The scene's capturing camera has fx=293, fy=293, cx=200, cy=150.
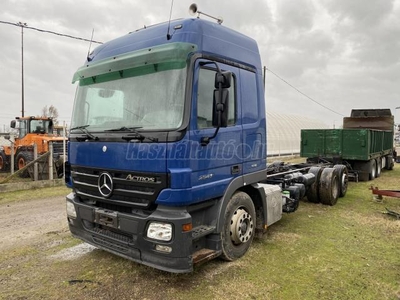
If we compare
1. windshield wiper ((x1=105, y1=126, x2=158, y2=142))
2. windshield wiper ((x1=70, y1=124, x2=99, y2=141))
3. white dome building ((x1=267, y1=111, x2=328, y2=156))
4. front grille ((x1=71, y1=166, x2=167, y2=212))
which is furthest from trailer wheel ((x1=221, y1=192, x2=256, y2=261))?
white dome building ((x1=267, y1=111, x2=328, y2=156))

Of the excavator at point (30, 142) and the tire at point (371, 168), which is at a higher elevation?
the excavator at point (30, 142)

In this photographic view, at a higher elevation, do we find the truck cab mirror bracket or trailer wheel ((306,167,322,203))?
the truck cab mirror bracket

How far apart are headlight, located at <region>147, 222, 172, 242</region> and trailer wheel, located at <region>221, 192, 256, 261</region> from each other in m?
0.90

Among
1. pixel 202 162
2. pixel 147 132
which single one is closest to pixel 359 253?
pixel 202 162

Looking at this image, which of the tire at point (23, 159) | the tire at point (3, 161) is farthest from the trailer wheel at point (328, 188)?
the tire at point (3, 161)

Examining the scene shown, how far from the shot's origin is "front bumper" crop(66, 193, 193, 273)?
3229 mm

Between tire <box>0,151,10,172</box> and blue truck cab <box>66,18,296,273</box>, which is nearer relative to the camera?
blue truck cab <box>66,18,296,273</box>

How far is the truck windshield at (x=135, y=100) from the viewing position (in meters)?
3.31

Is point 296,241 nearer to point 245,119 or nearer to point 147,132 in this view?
point 245,119

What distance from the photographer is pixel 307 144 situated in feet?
41.1

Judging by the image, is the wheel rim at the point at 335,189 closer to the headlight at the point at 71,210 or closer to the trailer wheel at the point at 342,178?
the trailer wheel at the point at 342,178

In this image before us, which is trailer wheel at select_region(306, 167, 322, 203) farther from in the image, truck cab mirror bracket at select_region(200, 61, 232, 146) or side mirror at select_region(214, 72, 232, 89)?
side mirror at select_region(214, 72, 232, 89)

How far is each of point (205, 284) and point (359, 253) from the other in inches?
105

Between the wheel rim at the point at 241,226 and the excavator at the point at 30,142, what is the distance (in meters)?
9.98
